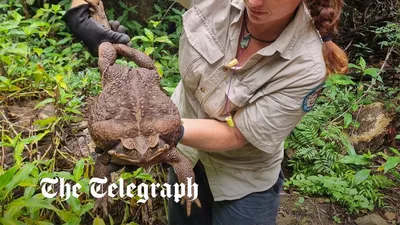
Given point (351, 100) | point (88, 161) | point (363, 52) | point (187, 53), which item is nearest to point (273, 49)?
point (187, 53)

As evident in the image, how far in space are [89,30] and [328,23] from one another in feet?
3.26

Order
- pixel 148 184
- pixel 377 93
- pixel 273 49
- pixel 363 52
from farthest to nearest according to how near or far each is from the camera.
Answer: pixel 363 52 < pixel 377 93 < pixel 148 184 < pixel 273 49

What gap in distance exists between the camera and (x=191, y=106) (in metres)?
2.06

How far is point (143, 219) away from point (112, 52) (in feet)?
4.37

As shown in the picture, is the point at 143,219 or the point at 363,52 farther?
the point at 363,52

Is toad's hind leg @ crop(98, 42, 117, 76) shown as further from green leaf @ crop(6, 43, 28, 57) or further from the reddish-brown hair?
green leaf @ crop(6, 43, 28, 57)

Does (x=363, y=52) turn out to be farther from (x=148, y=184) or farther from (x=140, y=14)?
(x=148, y=184)

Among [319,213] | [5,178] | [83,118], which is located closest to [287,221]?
[319,213]

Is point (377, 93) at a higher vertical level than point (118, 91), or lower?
lower

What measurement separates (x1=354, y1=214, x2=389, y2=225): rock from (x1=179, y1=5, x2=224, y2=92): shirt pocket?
Result: 2.05 m

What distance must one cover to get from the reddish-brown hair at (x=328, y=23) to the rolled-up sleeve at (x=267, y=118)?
0.20 meters

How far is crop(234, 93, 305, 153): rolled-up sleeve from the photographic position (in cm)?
174

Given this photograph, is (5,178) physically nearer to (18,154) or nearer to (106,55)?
(18,154)

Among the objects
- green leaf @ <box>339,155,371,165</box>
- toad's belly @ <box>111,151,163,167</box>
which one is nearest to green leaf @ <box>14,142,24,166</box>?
toad's belly @ <box>111,151,163,167</box>
